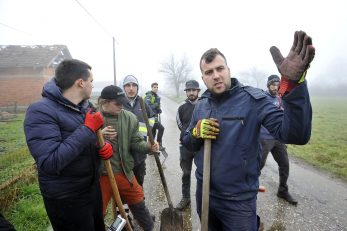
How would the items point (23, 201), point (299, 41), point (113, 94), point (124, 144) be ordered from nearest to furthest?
→ point (299, 41)
point (113, 94)
point (124, 144)
point (23, 201)

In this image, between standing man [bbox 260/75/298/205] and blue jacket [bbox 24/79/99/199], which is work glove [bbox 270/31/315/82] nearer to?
blue jacket [bbox 24/79/99/199]

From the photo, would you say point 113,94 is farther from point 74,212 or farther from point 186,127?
point 186,127

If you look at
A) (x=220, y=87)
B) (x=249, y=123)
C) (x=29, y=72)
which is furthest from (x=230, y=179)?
(x=29, y=72)

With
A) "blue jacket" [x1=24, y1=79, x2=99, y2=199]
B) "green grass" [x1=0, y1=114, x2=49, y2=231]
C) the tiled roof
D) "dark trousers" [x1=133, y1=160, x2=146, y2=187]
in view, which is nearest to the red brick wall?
the tiled roof

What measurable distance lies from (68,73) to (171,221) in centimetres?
223

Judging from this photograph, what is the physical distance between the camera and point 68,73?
2133 millimetres

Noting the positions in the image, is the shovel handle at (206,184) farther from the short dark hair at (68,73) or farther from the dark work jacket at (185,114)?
the dark work jacket at (185,114)

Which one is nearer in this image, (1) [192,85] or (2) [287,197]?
(2) [287,197]

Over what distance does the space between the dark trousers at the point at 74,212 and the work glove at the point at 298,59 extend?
191 cm

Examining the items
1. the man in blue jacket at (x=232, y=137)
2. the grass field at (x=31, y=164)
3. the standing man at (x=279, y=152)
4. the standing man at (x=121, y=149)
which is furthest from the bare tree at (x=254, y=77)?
the man in blue jacket at (x=232, y=137)

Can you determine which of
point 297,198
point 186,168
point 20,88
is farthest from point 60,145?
point 20,88

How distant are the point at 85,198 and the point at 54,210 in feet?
0.87

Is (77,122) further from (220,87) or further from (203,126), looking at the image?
Result: (220,87)

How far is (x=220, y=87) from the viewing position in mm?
2180
